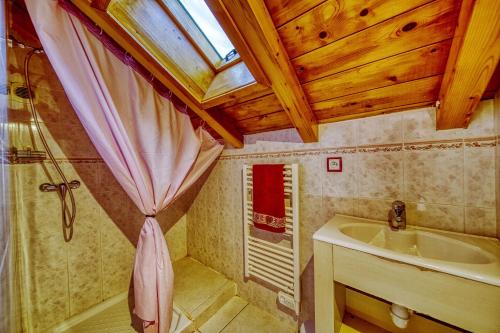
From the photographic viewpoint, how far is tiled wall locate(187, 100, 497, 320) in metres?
0.88

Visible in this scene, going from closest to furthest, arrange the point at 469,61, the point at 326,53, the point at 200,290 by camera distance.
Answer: the point at 469,61 < the point at 326,53 < the point at 200,290

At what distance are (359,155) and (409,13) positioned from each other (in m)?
0.68

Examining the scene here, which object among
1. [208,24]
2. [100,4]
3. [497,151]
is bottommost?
[497,151]

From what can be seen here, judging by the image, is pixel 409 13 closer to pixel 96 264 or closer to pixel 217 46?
pixel 217 46

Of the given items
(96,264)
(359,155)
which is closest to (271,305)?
(359,155)

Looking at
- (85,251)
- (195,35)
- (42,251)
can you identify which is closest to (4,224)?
(42,251)

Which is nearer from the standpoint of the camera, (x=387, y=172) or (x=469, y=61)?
(x=469, y=61)

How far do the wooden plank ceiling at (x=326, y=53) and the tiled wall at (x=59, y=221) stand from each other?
0.84m

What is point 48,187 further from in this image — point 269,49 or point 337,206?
point 337,206

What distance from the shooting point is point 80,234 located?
4.93 feet

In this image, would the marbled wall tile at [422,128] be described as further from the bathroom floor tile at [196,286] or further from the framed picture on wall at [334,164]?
the bathroom floor tile at [196,286]

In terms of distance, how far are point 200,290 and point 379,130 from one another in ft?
6.26

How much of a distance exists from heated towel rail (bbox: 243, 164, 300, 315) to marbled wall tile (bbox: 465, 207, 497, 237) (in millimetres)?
829

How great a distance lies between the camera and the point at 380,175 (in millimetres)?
1105
